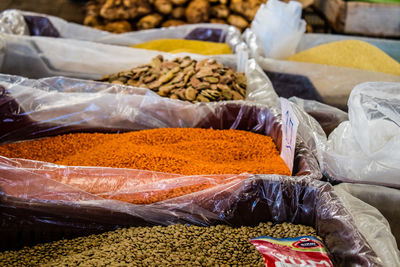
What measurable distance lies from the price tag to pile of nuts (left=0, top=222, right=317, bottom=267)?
0.59 feet

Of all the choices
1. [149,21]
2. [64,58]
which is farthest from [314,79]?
[149,21]

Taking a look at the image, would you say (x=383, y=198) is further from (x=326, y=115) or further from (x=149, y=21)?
(x=149, y=21)

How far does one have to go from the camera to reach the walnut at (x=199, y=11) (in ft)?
7.56

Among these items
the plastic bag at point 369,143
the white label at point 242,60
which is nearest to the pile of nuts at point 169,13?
the white label at point 242,60

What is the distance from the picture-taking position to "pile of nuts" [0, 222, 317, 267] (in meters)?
0.67

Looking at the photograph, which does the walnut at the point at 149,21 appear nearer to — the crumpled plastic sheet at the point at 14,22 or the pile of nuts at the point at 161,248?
the crumpled plastic sheet at the point at 14,22

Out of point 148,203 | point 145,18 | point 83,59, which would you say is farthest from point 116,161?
point 145,18

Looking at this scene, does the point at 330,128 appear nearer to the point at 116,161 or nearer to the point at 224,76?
the point at 224,76

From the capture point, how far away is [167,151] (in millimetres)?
978

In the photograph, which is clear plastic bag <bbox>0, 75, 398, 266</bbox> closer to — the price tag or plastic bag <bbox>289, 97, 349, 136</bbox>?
the price tag

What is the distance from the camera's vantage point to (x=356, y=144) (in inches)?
35.5

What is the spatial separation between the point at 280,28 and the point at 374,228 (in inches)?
45.2

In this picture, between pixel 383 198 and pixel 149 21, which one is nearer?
pixel 383 198

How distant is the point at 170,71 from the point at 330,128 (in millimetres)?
574
